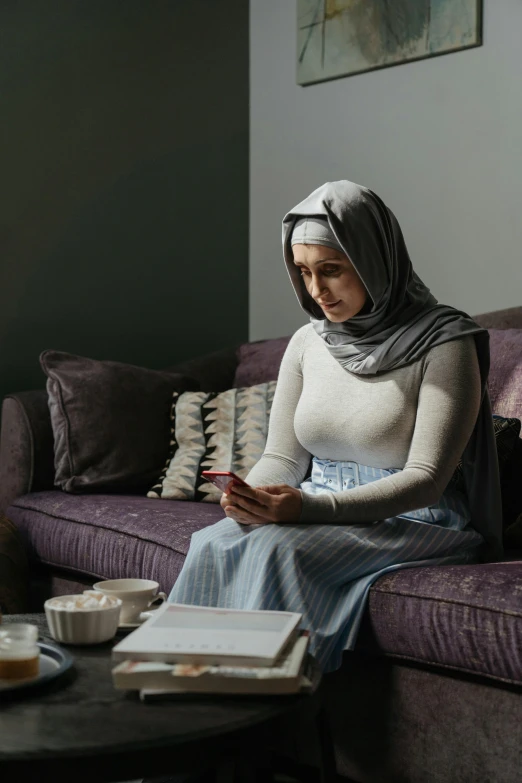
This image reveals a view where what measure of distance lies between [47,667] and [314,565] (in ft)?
1.80

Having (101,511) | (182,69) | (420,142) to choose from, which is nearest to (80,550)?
(101,511)

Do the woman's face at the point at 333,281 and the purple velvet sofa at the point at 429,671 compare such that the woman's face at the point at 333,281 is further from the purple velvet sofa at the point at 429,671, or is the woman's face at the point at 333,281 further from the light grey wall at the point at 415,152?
the light grey wall at the point at 415,152

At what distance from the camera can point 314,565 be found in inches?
65.9

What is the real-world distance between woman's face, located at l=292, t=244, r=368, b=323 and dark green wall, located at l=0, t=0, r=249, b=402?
155cm

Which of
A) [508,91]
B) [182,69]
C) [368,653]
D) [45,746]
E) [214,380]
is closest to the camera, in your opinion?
[45,746]

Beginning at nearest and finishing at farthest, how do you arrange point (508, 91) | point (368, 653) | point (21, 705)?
point (21, 705) → point (368, 653) → point (508, 91)

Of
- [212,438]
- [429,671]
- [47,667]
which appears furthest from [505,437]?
[47,667]

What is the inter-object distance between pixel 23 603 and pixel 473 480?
127 centimetres

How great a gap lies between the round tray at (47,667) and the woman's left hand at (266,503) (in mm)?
480

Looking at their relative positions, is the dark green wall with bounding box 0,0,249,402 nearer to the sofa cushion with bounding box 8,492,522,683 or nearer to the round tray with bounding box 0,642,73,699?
the sofa cushion with bounding box 8,492,522,683

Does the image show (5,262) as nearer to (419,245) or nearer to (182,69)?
(182,69)

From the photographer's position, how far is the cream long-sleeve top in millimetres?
1765

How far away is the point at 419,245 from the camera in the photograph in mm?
3193

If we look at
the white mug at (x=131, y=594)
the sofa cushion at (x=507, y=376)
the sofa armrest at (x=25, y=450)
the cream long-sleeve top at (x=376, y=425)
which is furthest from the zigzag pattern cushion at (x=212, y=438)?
the white mug at (x=131, y=594)
